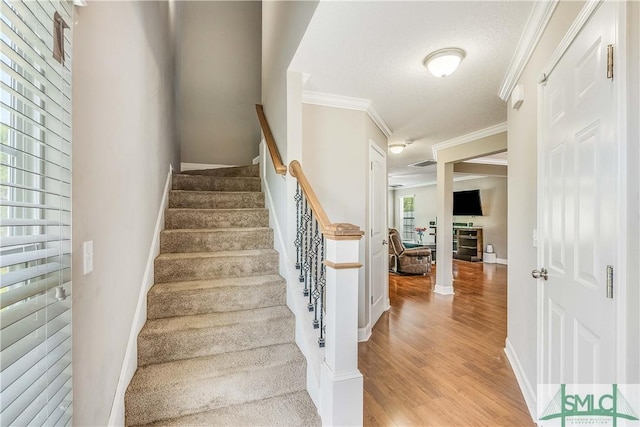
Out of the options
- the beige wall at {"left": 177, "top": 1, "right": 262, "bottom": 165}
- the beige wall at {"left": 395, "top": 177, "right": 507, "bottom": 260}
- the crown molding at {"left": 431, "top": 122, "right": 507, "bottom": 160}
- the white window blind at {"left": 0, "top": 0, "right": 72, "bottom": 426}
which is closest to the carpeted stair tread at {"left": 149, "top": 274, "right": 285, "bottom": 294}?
the white window blind at {"left": 0, "top": 0, "right": 72, "bottom": 426}

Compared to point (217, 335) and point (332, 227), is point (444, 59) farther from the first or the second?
point (217, 335)

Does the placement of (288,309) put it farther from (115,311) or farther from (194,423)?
(115,311)

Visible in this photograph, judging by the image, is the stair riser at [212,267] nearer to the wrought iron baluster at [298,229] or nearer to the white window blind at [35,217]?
the wrought iron baluster at [298,229]

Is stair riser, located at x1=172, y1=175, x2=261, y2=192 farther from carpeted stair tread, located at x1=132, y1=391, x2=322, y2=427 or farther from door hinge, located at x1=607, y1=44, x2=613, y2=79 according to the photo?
door hinge, located at x1=607, y1=44, x2=613, y2=79

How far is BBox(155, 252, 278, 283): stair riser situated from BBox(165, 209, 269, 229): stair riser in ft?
1.63

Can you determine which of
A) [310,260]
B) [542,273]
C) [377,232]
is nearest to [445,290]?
[377,232]

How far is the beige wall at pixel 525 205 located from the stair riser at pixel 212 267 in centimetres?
187

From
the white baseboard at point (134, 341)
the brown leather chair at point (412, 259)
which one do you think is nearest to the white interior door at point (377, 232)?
the white baseboard at point (134, 341)

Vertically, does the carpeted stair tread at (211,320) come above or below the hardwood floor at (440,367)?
above

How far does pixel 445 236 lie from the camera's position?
4.73 meters

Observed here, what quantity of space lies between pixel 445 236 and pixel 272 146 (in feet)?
11.2

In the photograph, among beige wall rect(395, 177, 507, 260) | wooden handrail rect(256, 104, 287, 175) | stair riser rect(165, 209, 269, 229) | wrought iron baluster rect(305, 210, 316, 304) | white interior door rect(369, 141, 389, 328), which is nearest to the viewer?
wrought iron baluster rect(305, 210, 316, 304)

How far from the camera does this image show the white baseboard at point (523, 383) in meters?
1.86

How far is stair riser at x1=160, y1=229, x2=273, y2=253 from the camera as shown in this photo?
2354 mm
